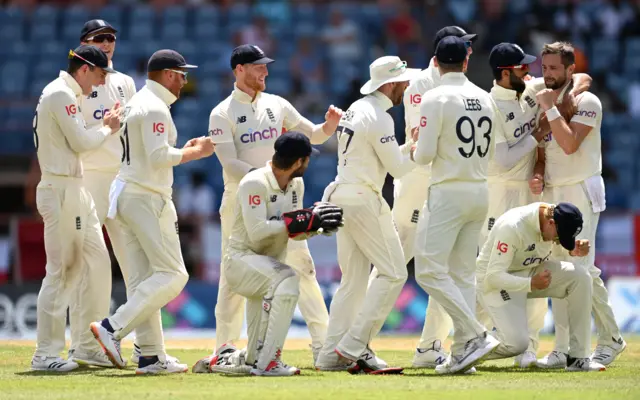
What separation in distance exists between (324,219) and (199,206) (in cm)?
978

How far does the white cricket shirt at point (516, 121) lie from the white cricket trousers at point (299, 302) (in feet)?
6.22

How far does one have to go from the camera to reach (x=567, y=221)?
32.4 feet

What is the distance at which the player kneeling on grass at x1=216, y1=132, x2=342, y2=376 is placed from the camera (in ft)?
31.4

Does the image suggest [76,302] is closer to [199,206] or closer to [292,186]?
[292,186]

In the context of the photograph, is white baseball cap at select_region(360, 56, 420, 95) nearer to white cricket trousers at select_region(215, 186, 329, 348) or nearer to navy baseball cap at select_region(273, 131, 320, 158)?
navy baseball cap at select_region(273, 131, 320, 158)

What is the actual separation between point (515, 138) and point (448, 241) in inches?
64.4

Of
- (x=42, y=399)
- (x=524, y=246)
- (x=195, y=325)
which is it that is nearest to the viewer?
(x=42, y=399)

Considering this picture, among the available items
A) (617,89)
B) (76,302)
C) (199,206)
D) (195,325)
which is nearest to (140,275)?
(76,302)

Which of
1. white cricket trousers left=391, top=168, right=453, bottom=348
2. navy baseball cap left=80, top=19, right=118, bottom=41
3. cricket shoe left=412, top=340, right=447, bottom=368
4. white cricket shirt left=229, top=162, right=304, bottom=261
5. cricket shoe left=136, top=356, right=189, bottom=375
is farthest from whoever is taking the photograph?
navy baseball cap left=80, top=19, right=118, bottom=41

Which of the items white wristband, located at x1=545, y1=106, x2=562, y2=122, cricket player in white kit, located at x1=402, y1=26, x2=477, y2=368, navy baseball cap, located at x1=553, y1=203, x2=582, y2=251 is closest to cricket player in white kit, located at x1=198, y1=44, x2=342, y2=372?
cricket player in white kit, located at x1=402, y1=26, x2=477, y2=368

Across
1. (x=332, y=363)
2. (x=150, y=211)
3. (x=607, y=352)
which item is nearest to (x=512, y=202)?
(x=607, y=352)

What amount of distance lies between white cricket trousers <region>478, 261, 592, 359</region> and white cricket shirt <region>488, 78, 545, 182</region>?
1.07 metres

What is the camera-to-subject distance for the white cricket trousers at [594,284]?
10859 millimetres

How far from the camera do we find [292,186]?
988cm
